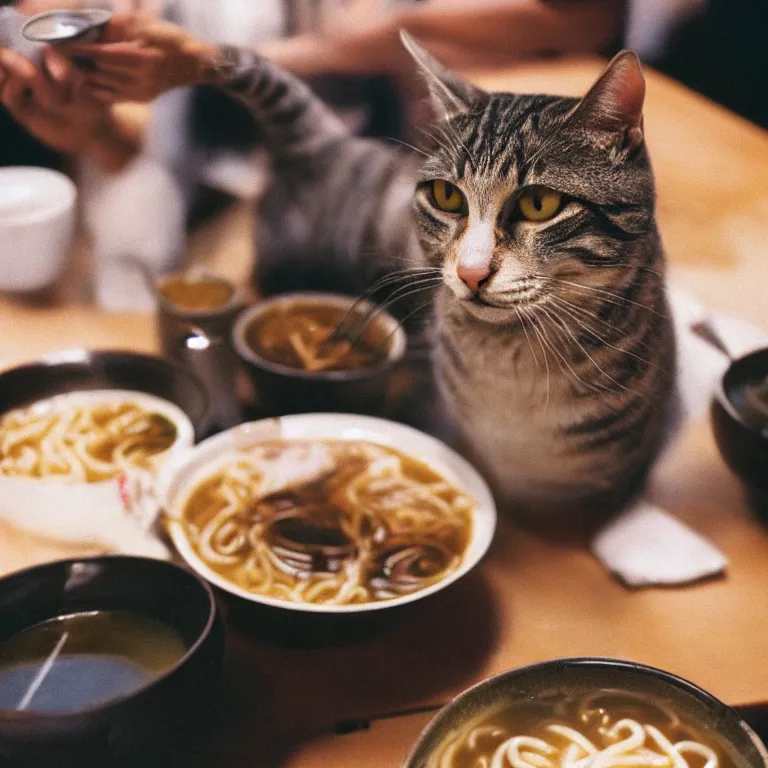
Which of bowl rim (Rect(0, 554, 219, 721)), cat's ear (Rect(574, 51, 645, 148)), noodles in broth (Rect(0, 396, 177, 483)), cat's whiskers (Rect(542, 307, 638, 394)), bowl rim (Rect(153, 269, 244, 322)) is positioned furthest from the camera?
bowl rim (Rect(153, 269, 244, 322))

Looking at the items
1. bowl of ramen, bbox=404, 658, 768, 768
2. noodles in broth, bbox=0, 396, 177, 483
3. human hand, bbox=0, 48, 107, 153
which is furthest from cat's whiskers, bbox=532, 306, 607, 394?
human hand, bbox=0, 48, 107, 153

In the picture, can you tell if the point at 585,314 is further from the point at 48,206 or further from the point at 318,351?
the point at 48,206

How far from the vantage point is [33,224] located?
3.07 feet

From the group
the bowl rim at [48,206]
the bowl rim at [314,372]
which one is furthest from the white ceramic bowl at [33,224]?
the bowl rim at [314,372]

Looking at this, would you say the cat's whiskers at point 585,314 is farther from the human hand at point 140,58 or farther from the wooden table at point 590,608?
the human hand at point 140,58

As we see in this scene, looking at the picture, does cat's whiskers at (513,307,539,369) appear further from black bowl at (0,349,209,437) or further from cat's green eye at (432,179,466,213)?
black bowl at (0,349,209,437)

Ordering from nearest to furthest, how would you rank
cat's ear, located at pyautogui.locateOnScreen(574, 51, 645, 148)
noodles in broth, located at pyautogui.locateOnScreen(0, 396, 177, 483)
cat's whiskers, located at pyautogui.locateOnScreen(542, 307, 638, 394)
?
1. cat's ear, located at pyautogui.locateOnScreen(574, 51, 645, 148)
2. cat's whiskers, located at pyautogui.locateOnScreen(542, 307, 638, 394)
3. noodles in broth, located at pyautogui.locateOnScreen(0, 396, 177, 483)

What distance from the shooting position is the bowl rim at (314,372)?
91 cm

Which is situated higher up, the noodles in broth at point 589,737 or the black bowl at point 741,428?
the black bowl at point 741,428

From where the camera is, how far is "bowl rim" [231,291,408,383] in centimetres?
91

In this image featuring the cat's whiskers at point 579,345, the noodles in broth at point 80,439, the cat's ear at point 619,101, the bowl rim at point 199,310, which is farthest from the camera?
the bowl rim at point 199,310

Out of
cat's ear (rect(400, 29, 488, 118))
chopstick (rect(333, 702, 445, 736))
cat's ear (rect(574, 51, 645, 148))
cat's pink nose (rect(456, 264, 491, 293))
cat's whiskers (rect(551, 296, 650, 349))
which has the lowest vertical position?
chopstick (rect(333, 702, 445, 736))

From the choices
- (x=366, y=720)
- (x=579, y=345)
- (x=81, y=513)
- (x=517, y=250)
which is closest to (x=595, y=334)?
(x=579, y=345)

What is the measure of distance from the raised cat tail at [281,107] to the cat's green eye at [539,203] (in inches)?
12.3
